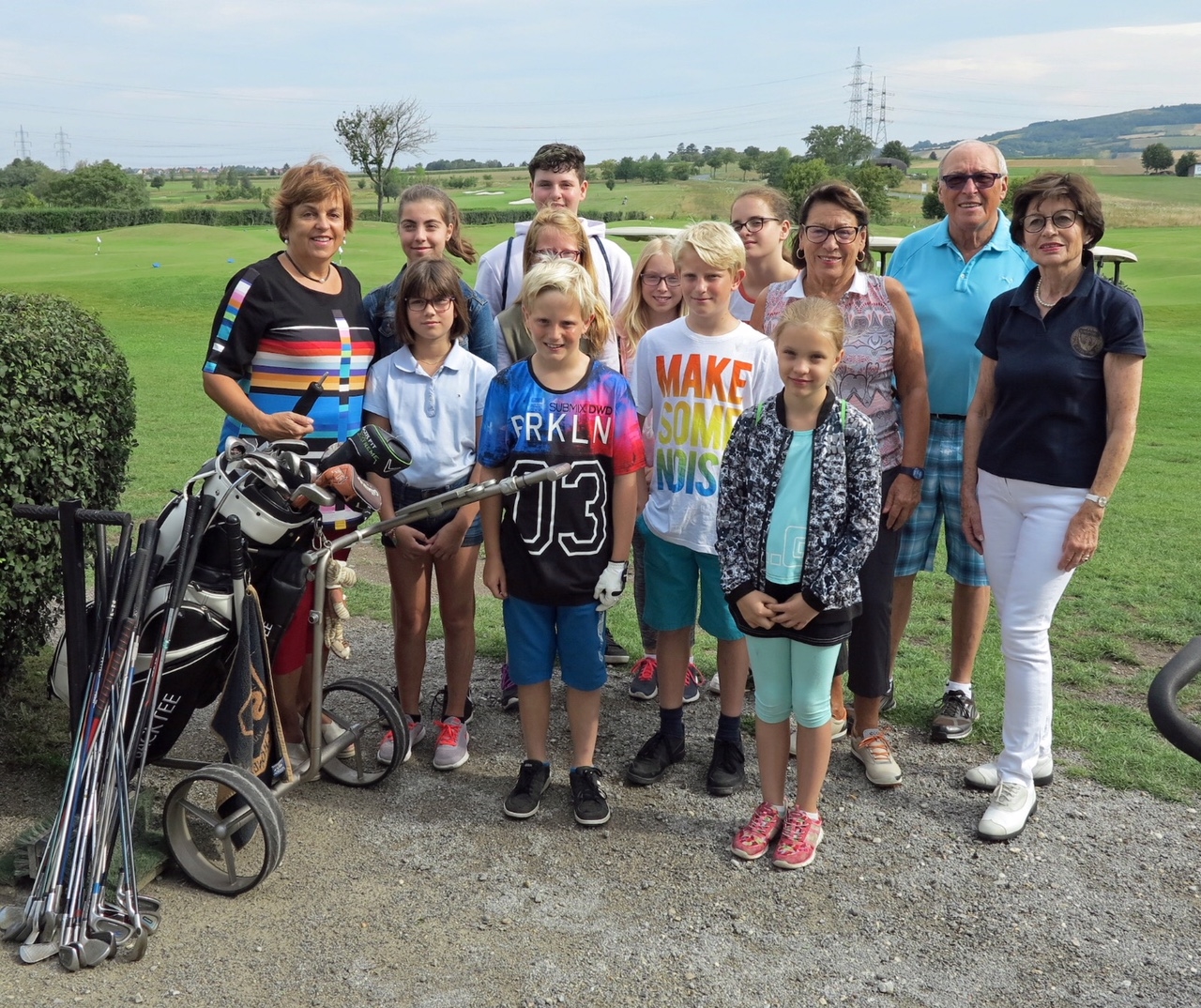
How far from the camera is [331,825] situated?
4.18 meters

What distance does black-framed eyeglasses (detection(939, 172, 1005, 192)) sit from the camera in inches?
183

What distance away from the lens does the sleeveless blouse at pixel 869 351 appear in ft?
14.1

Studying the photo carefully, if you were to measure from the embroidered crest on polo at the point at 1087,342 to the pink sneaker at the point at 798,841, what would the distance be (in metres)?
1.87

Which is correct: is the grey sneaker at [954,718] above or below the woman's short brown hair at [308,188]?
below

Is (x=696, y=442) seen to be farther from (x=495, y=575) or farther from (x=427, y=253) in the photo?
(x=427, y=253)

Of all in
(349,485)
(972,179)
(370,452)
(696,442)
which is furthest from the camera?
(972,179)

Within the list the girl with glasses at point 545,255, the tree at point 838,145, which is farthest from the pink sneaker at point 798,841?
the tree at point 838,145

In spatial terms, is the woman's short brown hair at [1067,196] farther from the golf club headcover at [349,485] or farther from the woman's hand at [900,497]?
the golf club headcover at [349,485]

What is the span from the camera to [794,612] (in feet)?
12.5

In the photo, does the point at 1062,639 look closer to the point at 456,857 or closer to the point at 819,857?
the point at 819,857

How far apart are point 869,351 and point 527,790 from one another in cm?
207

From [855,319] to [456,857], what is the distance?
243 centimetres

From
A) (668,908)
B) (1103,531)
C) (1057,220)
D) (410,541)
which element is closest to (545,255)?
(410,541)

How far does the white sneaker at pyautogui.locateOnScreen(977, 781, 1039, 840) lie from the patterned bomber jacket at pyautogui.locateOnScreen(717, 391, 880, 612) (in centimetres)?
99
